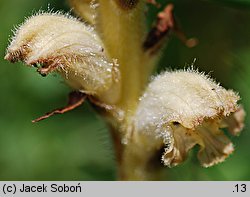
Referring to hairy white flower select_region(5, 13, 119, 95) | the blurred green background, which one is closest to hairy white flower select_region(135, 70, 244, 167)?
hairy white flower select_region(5, 13, 119, 95)

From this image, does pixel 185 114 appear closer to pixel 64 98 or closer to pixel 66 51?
pixel 66 51

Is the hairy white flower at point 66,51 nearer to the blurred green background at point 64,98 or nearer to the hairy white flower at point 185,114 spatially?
→ the hairy white flower at point 185,114

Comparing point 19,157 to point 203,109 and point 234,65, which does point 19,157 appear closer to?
point 234,65

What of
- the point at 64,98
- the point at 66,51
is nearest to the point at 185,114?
the point at 66,51

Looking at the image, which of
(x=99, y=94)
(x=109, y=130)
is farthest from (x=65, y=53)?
(x=109, y=130)

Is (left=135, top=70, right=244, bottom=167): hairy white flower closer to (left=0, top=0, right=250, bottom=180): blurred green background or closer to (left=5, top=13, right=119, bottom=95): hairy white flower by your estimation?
(left=5, top=13, right=119, bottom=95): hairy white flower
